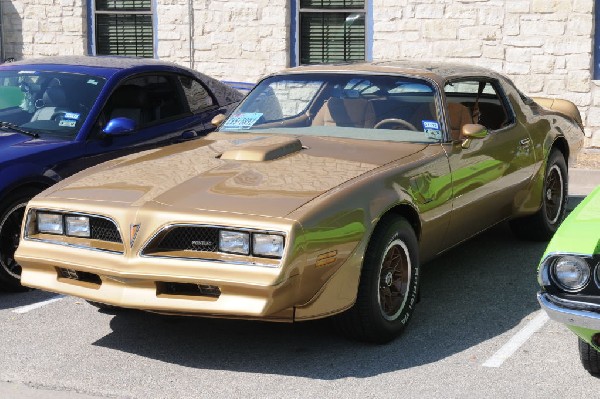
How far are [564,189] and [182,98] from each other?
3.17m

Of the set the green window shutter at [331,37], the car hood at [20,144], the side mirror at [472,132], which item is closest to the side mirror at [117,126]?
the car hood at [20,144]

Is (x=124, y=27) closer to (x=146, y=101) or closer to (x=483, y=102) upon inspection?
(x=146, y=101)

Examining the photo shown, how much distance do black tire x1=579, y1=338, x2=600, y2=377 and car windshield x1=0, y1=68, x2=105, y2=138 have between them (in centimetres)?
394

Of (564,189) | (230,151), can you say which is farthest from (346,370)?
(564,189)

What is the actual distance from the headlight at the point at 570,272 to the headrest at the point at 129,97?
404 centimetres

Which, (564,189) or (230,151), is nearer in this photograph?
(230,151)

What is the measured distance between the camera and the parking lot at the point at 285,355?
4812mm

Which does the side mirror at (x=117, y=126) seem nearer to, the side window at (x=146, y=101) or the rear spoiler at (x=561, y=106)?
the side window at (x=146, y=101)

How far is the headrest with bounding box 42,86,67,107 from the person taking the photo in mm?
7449

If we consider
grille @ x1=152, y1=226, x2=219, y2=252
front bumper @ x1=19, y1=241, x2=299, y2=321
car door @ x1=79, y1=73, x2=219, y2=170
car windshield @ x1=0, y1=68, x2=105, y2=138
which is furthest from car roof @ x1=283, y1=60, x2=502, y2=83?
front bumper @ x1=19, y1=241, x2=299, y2=321

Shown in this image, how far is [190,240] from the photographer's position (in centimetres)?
498

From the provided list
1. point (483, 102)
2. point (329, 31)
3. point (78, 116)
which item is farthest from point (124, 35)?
point (483, 102)

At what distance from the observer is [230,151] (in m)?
5.92

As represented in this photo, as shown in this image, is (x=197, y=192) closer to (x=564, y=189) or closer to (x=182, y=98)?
(x=182, y=98)
